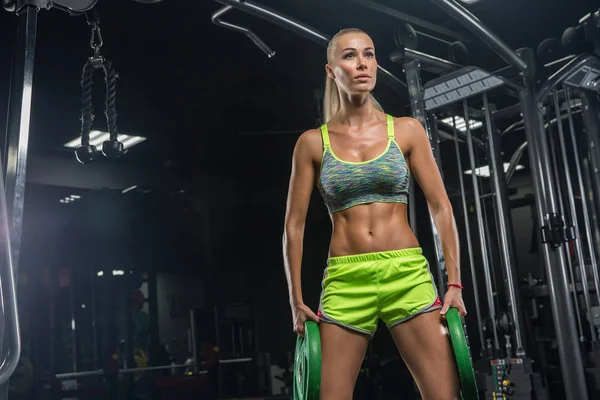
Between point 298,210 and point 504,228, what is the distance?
2659mm

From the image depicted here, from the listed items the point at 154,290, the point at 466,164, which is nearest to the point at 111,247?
the point at 154,290

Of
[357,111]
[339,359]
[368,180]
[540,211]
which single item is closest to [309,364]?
[339,359]

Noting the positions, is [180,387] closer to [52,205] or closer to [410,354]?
[52,205]

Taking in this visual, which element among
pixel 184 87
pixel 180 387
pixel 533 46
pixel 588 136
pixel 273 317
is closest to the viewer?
pixel 588 136

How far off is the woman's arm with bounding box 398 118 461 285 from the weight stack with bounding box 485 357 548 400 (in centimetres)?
232

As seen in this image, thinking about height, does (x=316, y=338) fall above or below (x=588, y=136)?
below

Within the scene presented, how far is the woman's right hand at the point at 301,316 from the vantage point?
177 centimetres

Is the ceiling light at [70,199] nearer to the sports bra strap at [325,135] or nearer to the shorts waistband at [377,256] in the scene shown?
the sports bra strap at [325,135]

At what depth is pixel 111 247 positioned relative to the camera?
235 inches

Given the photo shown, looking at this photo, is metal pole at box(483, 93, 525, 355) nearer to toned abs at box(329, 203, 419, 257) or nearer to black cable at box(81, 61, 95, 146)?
toned abs at box(329, 203, 419, 257)

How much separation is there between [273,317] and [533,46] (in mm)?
3467

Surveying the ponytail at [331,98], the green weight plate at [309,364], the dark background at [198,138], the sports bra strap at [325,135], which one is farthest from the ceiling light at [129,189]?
the green weight plate at [309,364]

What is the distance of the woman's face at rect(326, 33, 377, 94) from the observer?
185cm

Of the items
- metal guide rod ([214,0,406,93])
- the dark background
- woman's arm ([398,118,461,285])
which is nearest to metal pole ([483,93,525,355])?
the dark background
